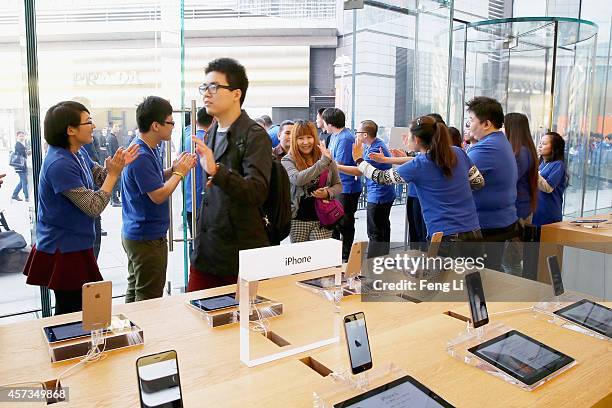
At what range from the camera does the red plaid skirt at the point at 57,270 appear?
248 centimetres

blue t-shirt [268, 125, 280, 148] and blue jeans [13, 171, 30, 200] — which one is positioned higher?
blue t-shirt [268, 125, 280, 148]

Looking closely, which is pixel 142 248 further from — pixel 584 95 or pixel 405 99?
pixel 584 95

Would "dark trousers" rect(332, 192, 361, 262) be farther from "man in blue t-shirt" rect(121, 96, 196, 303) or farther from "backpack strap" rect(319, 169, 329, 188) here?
"man in blue t-shirt" rect(121, 96, 196, 303)

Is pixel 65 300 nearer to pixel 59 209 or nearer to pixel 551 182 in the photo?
pixel 59 209

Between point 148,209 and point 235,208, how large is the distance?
2.34 ft

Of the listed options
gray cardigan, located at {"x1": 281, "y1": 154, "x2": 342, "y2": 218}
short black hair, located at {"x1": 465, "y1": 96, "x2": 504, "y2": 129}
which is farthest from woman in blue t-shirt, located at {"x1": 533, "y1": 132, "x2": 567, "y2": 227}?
gray cardigan, located at {"x1": 281, "y1": 154, "x2": 342, "y2": 218}

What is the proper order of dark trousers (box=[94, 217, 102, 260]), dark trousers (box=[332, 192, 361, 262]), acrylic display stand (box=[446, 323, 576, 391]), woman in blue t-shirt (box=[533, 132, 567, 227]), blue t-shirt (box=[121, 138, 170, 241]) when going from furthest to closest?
dark trousers (box=[332, 192, 361, 262]) → woman in blue t-shirt (box=[533, 132, 567, 227]) → dark trousers (box=[94, 217, 102, 260]) → blue t-shirt (box=[121, 138, 170, 241]) → acrylic display stand (box=[446, 323, 576, 391])

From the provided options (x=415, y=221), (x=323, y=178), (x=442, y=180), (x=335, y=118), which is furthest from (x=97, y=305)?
(x=415, y=221)

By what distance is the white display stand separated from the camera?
4.54ft

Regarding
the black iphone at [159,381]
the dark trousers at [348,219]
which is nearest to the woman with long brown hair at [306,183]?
the dark trousers at [348,219]

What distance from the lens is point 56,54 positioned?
341cm

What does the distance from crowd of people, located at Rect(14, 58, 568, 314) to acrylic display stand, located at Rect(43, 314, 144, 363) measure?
2.28ft

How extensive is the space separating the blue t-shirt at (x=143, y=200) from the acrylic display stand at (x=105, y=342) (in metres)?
1.16

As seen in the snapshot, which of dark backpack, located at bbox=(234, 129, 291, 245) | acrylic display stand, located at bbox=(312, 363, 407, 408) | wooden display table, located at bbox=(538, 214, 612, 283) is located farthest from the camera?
wooden display table, located at bbox=(538, 214, 612, 283)
